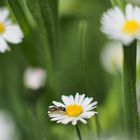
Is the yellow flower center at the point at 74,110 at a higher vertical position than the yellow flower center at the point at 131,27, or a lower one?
lower

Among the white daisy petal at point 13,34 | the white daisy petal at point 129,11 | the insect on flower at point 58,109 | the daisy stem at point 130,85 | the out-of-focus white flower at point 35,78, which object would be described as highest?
the out-of-focus white flower at point 35,78

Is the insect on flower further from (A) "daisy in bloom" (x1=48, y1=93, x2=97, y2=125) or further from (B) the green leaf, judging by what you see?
(B) the green leaf

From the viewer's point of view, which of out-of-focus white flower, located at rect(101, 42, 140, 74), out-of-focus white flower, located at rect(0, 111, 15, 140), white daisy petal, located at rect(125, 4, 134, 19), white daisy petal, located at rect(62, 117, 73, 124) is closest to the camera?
white daisy petal, located at rect(62, 117, 73, 124)

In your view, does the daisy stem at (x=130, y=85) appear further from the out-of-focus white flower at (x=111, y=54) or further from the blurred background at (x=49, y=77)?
the out-of-focus white flower at (x=111, y=54)

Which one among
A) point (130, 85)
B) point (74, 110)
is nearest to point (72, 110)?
point (74, 110)

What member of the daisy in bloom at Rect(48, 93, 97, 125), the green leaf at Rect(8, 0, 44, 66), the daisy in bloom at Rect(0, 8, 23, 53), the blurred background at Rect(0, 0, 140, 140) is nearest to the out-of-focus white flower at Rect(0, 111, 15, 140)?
the blurred background at Rect(0, 0, 140, 140)

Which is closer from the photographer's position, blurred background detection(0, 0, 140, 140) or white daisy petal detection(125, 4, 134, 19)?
white daisy petal detection(125, 4, 134, 19)

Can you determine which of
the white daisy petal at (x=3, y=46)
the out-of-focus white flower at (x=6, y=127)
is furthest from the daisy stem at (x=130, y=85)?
the out-of-focus white flower at (x=6, y=127)

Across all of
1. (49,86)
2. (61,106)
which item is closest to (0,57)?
(49,86)
